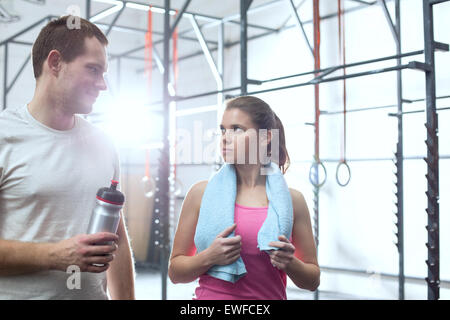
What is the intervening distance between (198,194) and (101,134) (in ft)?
1.17

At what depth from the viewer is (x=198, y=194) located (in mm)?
1575

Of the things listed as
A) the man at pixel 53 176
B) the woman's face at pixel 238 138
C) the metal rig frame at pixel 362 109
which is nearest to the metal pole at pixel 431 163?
the metal rig frame at pixel 362 109

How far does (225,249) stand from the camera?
4.61 feet

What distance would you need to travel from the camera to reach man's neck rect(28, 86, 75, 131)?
49.6 inches

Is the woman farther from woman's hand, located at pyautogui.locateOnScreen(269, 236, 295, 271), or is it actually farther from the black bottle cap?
the black bottle cap

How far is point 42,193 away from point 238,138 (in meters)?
0.59

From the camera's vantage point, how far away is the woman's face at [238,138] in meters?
1.53

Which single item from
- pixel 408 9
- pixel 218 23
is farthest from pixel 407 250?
pixel 218 23

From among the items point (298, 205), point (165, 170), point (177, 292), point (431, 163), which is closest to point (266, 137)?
point (298, 205)

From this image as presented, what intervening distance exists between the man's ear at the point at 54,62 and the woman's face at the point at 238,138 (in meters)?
0.53

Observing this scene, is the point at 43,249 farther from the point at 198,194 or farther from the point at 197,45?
the point at 197,45

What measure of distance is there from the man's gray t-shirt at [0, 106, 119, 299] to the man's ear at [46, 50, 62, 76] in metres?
0.13

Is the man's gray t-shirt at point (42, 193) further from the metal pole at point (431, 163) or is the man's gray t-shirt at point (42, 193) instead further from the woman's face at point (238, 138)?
the metal pole at point (431, 163)
